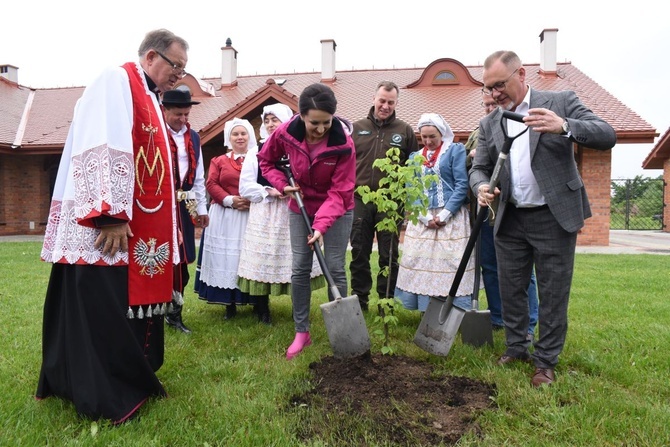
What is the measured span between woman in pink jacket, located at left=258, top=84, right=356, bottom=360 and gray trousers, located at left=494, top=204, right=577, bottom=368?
3.50 feet

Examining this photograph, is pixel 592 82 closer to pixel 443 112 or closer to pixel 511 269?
pixel 443 112

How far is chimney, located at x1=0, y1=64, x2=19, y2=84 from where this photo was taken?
19828 mm

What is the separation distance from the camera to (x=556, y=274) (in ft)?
9.59

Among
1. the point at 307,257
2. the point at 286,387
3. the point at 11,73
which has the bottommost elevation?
the point at 286,387

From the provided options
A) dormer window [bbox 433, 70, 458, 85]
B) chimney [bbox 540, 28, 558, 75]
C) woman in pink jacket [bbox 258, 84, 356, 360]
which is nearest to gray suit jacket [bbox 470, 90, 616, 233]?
woman in pink jacket [bbox 258, 84, 356, 360]

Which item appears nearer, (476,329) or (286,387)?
(286,387)

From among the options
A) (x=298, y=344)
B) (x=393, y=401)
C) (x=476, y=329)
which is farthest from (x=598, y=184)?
(x=393, y=401)

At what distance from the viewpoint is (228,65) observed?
59.5 ft

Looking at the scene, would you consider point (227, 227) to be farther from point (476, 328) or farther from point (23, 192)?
point (23, 192)

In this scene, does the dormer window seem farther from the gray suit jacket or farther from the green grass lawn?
the gray suit jacket

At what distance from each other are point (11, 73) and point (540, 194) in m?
22.9

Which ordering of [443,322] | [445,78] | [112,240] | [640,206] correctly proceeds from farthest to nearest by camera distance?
[640,206] < [445,78] < [443,322] < [112,240]

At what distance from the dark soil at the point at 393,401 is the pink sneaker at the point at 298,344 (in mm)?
306

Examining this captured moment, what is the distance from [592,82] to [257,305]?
1493 cm
